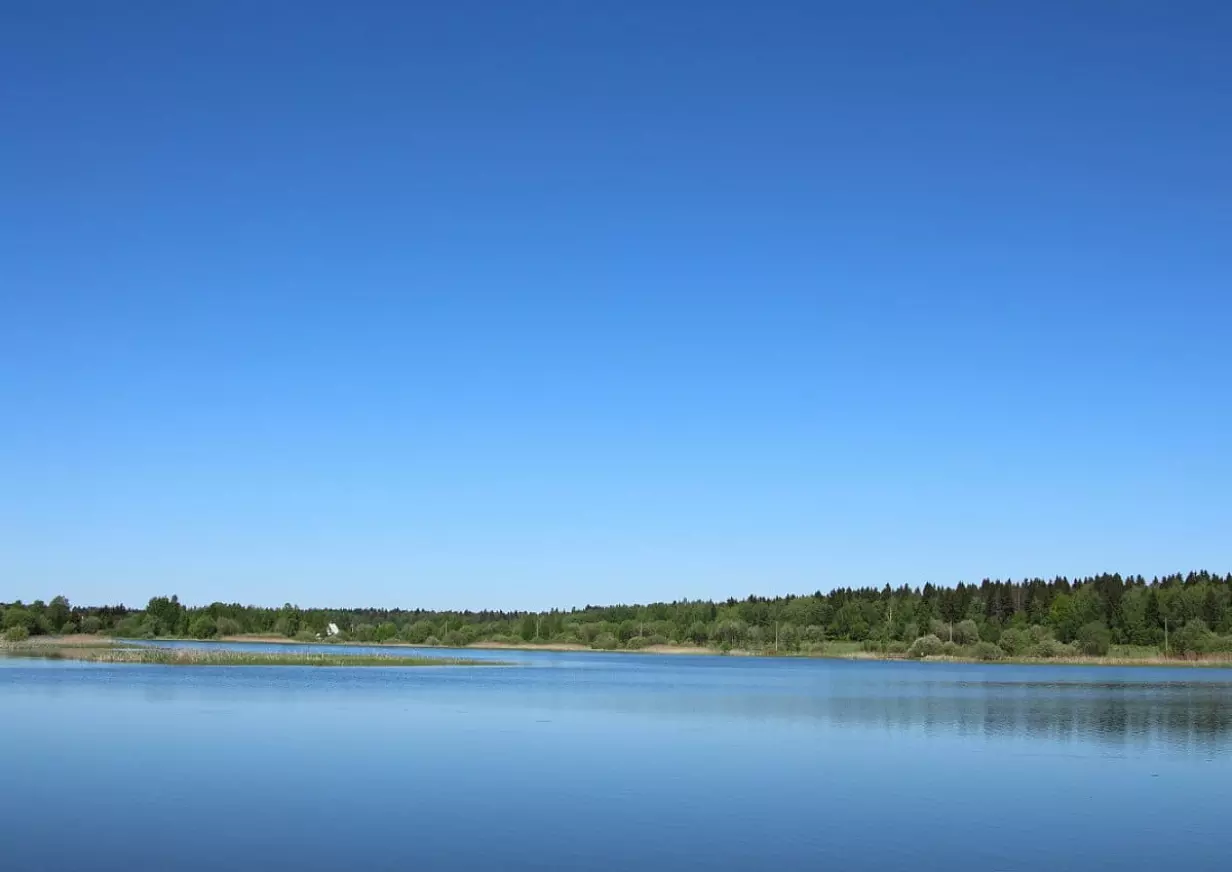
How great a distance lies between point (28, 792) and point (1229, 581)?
158 m

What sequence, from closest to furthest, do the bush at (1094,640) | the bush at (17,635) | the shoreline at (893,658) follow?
the shoreline at (893,658) < the bush at (1094,640) < the bush at (17,635)

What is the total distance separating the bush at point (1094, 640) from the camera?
135 metres

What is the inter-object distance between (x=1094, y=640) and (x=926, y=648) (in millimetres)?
19721

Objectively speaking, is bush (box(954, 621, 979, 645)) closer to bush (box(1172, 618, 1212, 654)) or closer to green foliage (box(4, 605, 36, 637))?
bush (box(1172, 618, 1212, 654))

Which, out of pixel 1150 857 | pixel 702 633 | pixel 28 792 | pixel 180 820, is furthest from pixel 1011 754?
pixel 702 633

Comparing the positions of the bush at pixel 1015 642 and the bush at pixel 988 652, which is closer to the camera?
the bush at pixel 988 652

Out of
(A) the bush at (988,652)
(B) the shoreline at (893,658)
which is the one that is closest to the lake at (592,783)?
(B) the shoreline at (893,658)

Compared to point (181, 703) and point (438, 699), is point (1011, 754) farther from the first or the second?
point (181, 703)

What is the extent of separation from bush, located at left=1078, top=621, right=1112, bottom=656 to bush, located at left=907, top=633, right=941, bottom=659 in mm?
16972

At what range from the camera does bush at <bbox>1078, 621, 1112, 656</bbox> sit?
135000 millimetres

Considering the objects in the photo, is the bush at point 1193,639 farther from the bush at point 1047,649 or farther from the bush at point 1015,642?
the bush at point 1015,642

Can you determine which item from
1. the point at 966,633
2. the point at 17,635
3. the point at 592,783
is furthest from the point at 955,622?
the point at 592,783

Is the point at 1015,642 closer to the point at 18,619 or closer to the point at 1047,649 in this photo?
the point at 1047,649

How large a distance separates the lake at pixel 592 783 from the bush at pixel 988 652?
250 feet
